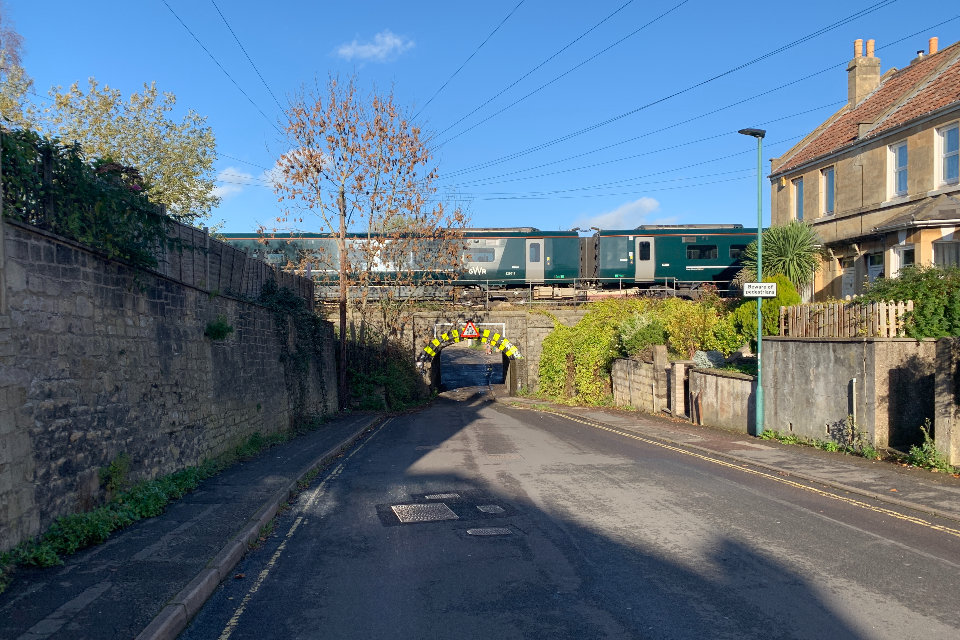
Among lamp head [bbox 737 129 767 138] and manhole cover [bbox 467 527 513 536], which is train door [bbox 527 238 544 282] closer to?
lamp head [bbox 737 129 767 138]

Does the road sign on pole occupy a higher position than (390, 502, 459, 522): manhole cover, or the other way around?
the road sign on pole

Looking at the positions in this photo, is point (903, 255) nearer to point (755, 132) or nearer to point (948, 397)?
point (755, 132)

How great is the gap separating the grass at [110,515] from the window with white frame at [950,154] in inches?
800

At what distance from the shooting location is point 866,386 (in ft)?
42.7

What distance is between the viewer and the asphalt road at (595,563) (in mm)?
5242

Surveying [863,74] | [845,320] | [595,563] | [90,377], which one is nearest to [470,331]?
[863,74]

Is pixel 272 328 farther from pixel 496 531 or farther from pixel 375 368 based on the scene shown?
pixel 375 368

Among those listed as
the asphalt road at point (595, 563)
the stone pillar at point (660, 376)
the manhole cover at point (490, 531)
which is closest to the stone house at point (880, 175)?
the stone pillar at point (660, 376)

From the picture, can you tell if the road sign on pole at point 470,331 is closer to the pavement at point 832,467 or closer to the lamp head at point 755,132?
the pavement at point 832,467

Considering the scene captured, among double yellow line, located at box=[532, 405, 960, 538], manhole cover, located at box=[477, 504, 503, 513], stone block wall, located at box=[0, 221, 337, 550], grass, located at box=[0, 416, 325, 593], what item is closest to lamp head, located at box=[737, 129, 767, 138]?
double yellow line, located at box=[532, 405, 960, 538]

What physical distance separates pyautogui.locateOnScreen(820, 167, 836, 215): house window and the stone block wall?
828 inches

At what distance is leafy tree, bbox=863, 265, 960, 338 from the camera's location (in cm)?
1250

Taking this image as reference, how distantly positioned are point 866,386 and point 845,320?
62.6 inches

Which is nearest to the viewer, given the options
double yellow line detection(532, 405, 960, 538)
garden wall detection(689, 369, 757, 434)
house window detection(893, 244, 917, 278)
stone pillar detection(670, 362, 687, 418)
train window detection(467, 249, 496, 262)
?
double yellow line detection(532, 405, 960, 538)
